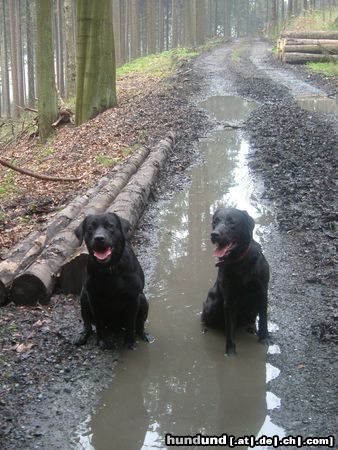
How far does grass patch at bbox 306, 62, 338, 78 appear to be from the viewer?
24634mm

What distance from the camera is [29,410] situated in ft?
14.2

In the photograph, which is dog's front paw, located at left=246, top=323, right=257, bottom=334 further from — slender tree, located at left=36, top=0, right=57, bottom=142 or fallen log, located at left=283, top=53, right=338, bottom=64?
fallen log, located at left=283, top=53, right=338, bottom=64

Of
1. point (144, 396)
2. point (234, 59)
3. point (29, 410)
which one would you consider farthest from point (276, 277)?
point (234, 59)

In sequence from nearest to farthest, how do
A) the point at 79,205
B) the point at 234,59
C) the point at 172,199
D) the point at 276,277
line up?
the point at 276,277 < the point at 79,205 < the point at 172,199 < the point at 234,59

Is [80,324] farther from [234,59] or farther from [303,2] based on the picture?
[303,2]

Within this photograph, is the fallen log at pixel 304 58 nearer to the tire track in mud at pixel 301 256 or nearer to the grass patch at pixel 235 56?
the grass patch at pixel 235 56

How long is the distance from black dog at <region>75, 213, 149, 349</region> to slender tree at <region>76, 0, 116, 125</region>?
1252cm

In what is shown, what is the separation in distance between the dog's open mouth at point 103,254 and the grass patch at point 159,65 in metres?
22.6

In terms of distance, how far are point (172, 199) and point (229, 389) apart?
5.83 metres

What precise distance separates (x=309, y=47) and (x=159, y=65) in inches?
344

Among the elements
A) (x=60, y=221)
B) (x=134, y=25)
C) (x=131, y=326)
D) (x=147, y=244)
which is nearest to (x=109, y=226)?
(x=131, y=326)

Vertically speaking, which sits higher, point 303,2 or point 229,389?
point 303,2

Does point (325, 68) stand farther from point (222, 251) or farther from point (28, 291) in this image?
point (222, 251)

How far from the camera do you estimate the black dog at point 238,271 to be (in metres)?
4.95
